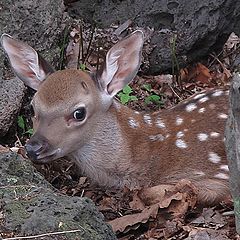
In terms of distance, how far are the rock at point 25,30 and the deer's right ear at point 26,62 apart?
0.40m

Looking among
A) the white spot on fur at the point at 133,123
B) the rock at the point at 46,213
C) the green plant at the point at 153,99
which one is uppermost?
the rock at the point at 46,213

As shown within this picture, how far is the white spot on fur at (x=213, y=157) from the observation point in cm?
511

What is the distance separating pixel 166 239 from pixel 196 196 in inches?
17.9

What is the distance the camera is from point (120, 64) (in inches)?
205

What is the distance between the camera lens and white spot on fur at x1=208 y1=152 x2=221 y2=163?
511 centimetres

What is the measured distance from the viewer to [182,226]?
4.31 meters

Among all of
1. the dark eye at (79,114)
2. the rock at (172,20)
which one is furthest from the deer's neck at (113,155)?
the rock at (172,20)

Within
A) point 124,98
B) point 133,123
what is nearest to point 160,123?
point 133,123

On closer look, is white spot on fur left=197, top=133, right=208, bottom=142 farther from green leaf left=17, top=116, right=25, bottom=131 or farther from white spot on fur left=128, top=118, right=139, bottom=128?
green leaf left=17, top=116, right=25, bottom=131

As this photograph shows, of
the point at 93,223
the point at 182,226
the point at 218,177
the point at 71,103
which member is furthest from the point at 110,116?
the point at 93,223

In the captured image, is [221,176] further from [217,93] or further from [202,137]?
[217,93]

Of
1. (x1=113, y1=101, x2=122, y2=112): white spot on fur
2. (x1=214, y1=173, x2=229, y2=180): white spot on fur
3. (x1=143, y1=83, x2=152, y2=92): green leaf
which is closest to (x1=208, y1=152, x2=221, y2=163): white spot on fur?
(x1=214, y1=173, x2=229, y2=180): white spot on fur

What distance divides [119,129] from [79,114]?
355mm

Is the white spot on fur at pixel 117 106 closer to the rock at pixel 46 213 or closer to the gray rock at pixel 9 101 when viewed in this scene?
the gray rock at pixel 9 101
